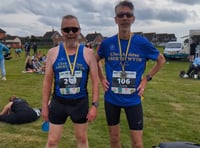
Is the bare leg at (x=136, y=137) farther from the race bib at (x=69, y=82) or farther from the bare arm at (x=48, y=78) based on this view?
the bare arm at (x=48, y=78)

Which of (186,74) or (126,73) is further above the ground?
(126,73)

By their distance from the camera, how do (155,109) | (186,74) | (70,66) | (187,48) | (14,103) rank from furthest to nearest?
(187,48), (186,74), (155,109), (14,103), (70,66)

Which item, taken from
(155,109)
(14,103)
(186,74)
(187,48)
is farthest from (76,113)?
(187,48)

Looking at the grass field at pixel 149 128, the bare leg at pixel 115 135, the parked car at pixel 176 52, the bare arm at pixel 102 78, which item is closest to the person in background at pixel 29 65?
the grass field at pixel 149 128

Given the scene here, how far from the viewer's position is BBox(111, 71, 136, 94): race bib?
12.2 feet

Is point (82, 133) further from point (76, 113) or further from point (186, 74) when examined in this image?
point (186, 74)

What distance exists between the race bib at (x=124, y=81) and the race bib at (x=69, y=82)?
425 mm

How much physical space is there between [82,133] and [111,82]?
2.15 feet

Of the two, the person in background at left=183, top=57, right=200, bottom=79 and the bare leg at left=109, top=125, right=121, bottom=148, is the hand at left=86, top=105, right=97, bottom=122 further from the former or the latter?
the person in background at left=183, top=57, right=200, bottom=79

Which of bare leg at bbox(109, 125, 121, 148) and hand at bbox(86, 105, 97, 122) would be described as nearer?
hand at bbox(86, 105, 97, 122)

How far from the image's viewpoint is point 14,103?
289 inches

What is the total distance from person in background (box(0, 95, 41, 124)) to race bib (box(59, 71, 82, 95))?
3.72m

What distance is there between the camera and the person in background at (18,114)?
704 cm

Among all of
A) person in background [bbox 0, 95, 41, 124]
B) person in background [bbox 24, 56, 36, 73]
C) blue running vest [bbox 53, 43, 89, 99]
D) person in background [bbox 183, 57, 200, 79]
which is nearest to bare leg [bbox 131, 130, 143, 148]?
blue running vest [bbox 53, 43, 89, 99]
